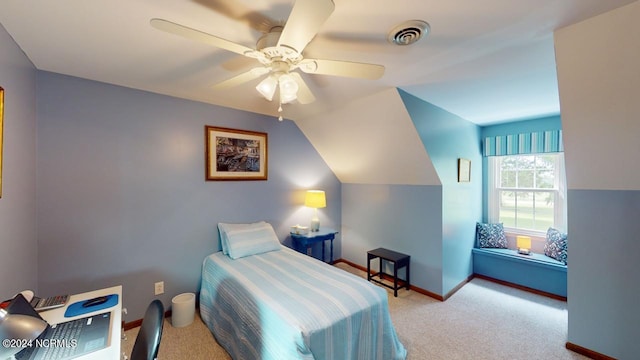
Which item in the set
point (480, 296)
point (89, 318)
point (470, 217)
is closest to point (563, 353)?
point (480, 296)

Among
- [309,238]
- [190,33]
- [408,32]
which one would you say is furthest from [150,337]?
[309,238]

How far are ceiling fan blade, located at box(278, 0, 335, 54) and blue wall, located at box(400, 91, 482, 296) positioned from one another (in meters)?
1.50

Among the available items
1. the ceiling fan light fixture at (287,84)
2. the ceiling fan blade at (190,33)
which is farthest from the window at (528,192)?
the ceiling fan blade at (190,33)

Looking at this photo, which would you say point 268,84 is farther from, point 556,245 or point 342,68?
point 556,245

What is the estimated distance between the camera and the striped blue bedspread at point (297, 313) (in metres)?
1.45

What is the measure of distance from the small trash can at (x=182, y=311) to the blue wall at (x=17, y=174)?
1.00 metres

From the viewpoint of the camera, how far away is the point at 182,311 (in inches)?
90.5

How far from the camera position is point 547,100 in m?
2.52

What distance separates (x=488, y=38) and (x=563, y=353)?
99.1 inches

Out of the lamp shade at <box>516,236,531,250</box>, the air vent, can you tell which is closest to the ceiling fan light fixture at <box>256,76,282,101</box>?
the air vent

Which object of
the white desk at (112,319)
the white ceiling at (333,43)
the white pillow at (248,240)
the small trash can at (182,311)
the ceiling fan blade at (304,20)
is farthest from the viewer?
the white pillow at (248,240)

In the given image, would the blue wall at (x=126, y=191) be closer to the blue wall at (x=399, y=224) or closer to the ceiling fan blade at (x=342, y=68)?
the blue wall at (x=399, y=224)

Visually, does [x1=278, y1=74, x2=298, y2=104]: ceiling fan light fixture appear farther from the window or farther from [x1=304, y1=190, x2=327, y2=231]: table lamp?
the window

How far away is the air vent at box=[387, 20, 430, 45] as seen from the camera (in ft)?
4.35
